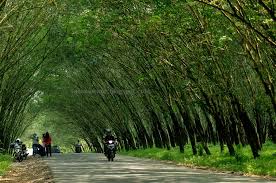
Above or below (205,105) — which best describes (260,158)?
below

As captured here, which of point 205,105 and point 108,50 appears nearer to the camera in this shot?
point 205,105

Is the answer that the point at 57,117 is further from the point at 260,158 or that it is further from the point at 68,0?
the point at 260,158

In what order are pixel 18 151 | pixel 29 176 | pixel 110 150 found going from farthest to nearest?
pixel 18 151, pixel 110 150, pixel 29 176

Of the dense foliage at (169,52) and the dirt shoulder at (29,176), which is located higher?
the dense foliage at (169,52)

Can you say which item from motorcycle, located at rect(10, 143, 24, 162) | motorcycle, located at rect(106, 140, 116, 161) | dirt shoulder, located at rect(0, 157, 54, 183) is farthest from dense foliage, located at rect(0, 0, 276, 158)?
dirt shoulder, located at rect(0, 157, 54, 183)

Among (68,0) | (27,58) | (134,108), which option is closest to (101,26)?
(68,0)

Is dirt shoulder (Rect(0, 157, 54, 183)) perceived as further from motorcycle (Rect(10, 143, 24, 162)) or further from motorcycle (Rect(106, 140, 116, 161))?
motorcycle (Rect(10, 143, 24, 162))

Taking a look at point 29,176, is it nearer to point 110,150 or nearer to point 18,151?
point 110,150

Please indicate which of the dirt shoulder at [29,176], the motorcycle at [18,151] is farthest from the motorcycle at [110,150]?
the motorcycle at [18,151]

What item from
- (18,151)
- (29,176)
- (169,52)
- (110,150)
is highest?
(169,52)

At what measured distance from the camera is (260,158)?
19.2 meters

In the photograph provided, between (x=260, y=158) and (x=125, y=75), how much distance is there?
16657 mm

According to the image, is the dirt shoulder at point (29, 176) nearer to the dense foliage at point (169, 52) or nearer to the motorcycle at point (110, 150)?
the dense foliage at point (169, 52)

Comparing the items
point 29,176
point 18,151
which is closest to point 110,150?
point 18,151
